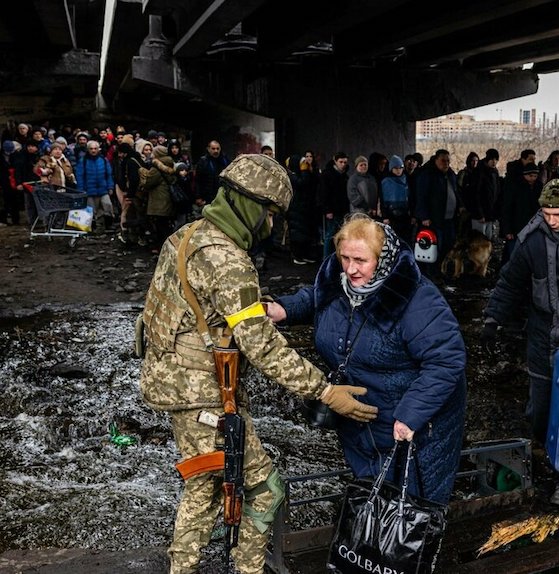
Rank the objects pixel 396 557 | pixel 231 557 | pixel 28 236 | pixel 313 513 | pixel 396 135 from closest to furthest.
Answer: pixel 396 557 → pixel 231 557 → pixel 313 513 → pixel 28 236 → pixel 396 135

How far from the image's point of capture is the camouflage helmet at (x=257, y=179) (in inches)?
116

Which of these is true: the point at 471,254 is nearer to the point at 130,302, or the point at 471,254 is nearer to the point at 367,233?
the point at 130,302

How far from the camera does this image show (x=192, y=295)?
9.67 ft

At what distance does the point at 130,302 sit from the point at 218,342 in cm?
664

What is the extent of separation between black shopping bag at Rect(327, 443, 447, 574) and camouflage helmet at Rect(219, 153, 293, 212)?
3.74 ft

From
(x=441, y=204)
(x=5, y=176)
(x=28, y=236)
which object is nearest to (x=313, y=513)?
(x=441, y=204)

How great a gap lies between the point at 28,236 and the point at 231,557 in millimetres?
11670

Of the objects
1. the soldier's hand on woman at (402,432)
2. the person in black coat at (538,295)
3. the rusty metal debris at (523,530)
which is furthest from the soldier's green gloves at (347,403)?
the person in black coat at (538,295)

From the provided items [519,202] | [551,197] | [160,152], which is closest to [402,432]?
[551,197]

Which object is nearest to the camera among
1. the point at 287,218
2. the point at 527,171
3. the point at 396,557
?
the point at 396,557

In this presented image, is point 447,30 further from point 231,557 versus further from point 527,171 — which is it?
point 231,557

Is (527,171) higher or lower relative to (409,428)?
higher

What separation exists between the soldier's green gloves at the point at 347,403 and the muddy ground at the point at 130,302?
32.7 inches

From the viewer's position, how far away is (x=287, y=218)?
1180cm
